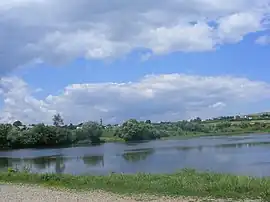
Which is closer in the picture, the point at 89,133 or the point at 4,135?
the point at 4,135

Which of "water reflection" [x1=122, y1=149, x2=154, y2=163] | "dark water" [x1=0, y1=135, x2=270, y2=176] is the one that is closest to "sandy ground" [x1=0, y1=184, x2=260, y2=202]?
"dark water" [x1=0, y1=135, x2=270, y2=176]

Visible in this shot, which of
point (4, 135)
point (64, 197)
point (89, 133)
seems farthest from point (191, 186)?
point (89, 133)

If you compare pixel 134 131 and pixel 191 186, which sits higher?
pixel 134 131

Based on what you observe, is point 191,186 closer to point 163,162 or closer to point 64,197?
point 64,197

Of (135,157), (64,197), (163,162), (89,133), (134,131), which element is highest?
(89,133)

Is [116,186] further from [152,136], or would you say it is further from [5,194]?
[152,136]

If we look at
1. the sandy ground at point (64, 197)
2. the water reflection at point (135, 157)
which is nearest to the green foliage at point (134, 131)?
the water reflection at point (135, 157)

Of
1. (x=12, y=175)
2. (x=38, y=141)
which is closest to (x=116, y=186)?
(x=12, y=175)

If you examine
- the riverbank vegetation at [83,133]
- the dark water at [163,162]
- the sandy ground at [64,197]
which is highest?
the riverbank vegetation at [83,133]

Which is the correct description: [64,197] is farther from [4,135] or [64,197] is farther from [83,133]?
[83,133]

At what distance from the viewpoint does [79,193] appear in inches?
769

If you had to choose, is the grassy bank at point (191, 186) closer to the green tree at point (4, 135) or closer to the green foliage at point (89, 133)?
the green tree at point (4, 135)

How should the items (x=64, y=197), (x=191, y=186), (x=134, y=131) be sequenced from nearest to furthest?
(x=64, y=197), (x=191, y=186), (x=134, y=131)

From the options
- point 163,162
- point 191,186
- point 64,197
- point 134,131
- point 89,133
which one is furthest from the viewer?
point 89,133
